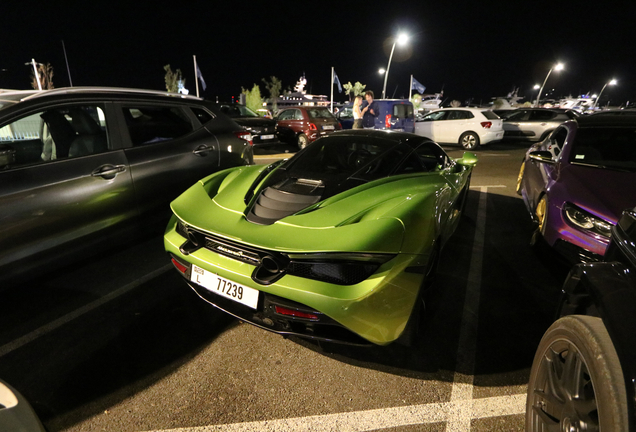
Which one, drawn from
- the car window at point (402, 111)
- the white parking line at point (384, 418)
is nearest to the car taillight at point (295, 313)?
the white parking line at point (384, 418)

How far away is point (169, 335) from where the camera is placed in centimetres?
247

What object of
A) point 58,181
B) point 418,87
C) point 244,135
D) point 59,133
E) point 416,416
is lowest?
point 416,416

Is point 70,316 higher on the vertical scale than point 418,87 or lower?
lower

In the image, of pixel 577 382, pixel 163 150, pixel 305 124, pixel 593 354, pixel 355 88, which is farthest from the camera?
pixel 355 88

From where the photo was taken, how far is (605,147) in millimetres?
3789

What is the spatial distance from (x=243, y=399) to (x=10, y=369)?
4.87ft

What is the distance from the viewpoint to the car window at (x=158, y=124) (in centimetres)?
357

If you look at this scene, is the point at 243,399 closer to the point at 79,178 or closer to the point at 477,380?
the point at 477,380

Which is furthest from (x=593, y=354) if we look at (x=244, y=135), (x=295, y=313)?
(x=244, y=135)

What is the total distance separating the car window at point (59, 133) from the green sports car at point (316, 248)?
1.19m

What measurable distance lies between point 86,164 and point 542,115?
15.9 metres

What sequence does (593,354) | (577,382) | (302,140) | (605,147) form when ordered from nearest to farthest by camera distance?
(593,354) < (577,382) < (605,147) < (302,140)

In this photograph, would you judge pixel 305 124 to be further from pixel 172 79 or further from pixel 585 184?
pixel 172 79

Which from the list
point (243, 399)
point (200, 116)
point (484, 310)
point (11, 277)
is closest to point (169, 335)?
point (243, 399)
